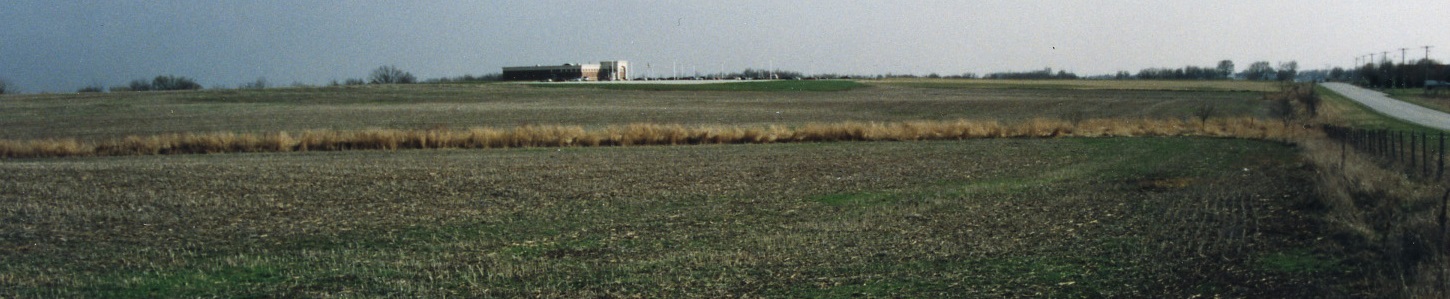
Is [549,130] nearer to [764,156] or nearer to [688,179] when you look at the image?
[764,156]

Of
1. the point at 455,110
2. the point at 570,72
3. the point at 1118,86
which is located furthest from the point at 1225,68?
the point at 455,110

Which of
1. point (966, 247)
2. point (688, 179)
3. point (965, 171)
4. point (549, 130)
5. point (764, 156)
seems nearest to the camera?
point (966, 247)

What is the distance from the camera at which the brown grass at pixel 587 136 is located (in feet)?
89.6

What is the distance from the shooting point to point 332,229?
1281cm

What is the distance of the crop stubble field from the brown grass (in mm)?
5461

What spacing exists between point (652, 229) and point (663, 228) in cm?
14

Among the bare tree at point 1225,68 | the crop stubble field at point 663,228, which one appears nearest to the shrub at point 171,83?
the crop stubble field at point 663,228

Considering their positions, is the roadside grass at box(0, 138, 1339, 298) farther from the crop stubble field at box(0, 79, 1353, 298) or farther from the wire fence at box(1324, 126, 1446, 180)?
the wire fence at box(1324, 126, 1446, 180)

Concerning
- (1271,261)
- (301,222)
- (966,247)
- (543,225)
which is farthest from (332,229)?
(1271,261)

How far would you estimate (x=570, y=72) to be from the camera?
127062 millimetres

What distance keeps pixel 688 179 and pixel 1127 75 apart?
153 m

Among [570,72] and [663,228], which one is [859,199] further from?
[570,72]

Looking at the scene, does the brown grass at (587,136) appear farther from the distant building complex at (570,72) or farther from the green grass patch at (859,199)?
the distant building complex at (570,72)

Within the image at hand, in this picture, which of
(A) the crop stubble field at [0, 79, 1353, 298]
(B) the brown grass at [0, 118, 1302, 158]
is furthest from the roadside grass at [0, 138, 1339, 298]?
(B) the brown grass at [0, 118, 1302, 158]
